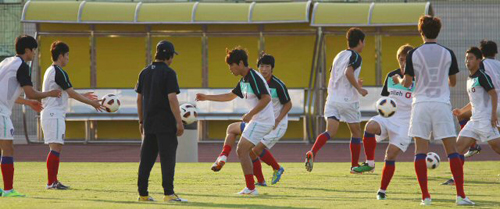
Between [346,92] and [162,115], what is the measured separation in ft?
15.8

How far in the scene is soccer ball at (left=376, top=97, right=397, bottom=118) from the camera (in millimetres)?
11375

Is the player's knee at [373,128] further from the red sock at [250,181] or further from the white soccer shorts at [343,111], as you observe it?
the red sock at [250,181]

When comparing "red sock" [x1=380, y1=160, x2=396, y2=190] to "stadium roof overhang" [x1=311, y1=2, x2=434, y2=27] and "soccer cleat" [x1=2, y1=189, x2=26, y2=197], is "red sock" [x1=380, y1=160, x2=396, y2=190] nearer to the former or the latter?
"soccer cleat" [x1=2, y1=189, x2=26, y2=197]

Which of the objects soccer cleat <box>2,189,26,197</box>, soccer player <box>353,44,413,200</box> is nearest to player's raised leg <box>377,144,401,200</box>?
soccer player <box>353,44,413,200</box>

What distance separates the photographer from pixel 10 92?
36.0 feet

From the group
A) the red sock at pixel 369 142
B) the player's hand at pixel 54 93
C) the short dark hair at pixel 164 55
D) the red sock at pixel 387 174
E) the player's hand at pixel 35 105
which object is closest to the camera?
the short dark hair at pixel 164 55

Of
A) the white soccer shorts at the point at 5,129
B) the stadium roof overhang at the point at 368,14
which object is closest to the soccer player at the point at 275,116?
the white soccer shorts at the point at 5,129

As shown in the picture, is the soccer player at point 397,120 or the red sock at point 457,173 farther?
the soccer player at point 397,120

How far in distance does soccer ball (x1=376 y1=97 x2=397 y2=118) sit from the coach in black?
8.93 feet

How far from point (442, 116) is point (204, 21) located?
15.7 m

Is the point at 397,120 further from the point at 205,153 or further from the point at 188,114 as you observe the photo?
the point at 205,153

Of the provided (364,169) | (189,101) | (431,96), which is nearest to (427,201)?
(431,96)

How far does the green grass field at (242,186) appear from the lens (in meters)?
9.84

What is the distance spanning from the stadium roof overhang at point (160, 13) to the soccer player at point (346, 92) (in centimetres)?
1025
